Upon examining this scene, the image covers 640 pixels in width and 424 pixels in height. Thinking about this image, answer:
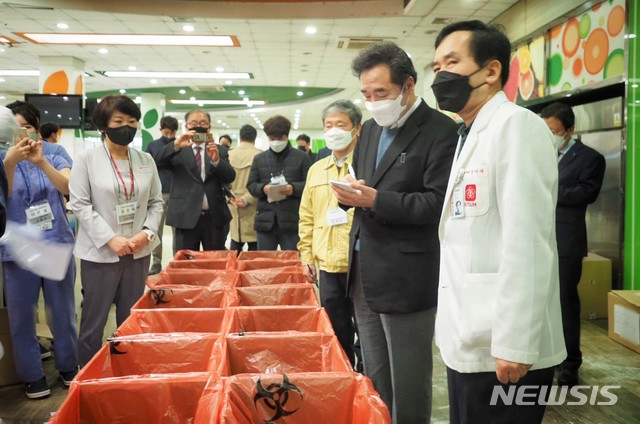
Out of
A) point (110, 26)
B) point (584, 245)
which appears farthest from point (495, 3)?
point (110, 26)

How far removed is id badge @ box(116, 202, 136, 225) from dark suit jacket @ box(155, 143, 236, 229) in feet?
4.01

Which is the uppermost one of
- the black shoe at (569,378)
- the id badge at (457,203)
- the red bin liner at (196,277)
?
the id badge at (457,203)

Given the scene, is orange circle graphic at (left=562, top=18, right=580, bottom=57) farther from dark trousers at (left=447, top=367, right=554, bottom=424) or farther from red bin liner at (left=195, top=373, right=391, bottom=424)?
red bin liner at (left=195, top=373, right=391, bottom=424)

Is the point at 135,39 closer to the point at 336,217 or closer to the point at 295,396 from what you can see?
the point at 336,217

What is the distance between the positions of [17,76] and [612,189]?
1395 centimetres

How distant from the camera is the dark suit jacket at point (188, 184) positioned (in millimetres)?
3828

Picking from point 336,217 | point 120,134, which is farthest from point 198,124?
point 336,217

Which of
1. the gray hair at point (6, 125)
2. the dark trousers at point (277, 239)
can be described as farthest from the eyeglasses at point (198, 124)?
the gray hair at point (6, 125)

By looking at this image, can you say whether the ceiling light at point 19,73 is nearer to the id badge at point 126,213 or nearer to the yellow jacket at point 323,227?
the id badge at point 126,213

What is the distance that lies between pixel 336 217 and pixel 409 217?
27.4 inches

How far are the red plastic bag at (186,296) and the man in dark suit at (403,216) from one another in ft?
2.58

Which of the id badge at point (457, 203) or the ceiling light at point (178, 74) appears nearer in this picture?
the id badge at point (457, 203)

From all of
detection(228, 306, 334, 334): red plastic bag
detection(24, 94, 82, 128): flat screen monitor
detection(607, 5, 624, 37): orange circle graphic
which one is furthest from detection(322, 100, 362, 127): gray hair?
detection(24, 94, 82, 128): flat screen monitor

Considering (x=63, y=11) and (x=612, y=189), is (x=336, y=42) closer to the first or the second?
(x=63, y=11)
